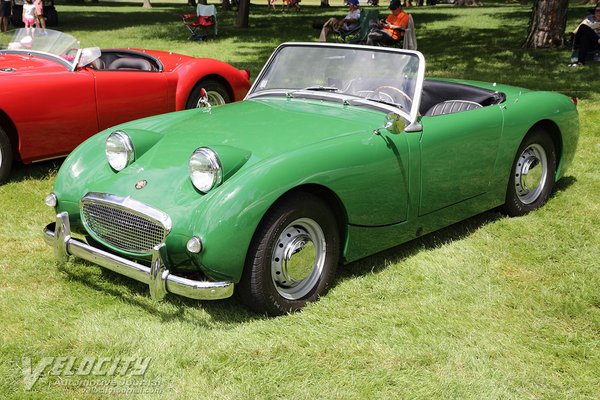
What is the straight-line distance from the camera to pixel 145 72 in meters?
7.30

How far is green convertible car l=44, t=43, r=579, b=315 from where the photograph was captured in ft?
12.2

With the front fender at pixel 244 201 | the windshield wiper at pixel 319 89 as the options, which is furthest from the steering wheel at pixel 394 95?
the front fender at pixel 244 201

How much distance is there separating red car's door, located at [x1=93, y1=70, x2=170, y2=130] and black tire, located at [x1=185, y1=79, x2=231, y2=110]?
1.09 feet

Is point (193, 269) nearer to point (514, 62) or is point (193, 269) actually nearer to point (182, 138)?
point (182, 138)

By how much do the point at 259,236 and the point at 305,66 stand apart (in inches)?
71.3

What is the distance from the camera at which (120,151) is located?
14.0 feet

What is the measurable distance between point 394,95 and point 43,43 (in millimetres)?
4174

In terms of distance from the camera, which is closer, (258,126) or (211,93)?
(258,126)

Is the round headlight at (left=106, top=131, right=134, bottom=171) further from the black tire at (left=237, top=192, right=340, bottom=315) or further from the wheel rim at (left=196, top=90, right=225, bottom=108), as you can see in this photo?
the wheel rim at (left=196, top=90, right=225, bottom=108)

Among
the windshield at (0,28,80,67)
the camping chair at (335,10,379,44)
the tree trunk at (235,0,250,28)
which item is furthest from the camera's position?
the tree trunk at (235,0,250,28)

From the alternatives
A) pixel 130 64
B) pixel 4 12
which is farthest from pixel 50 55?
pixel 4 12

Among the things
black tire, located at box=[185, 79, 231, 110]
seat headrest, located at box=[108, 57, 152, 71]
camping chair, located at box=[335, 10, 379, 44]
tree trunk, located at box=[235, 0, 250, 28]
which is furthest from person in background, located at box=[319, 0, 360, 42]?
seat headrest, located at box=[108, 57, 152, 71]

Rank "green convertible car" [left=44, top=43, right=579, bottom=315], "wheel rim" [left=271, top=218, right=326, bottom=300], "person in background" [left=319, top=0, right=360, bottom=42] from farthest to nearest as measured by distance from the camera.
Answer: "person in background" [left=319, top=0, right=360, bottom=42] < "wheel rim" [left=271, top=218, right=326, bottom=300] < "green convertible car" [left=44, top=43, right=579, bottom=315]

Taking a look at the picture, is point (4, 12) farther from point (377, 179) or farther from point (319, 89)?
point (377, 179)
